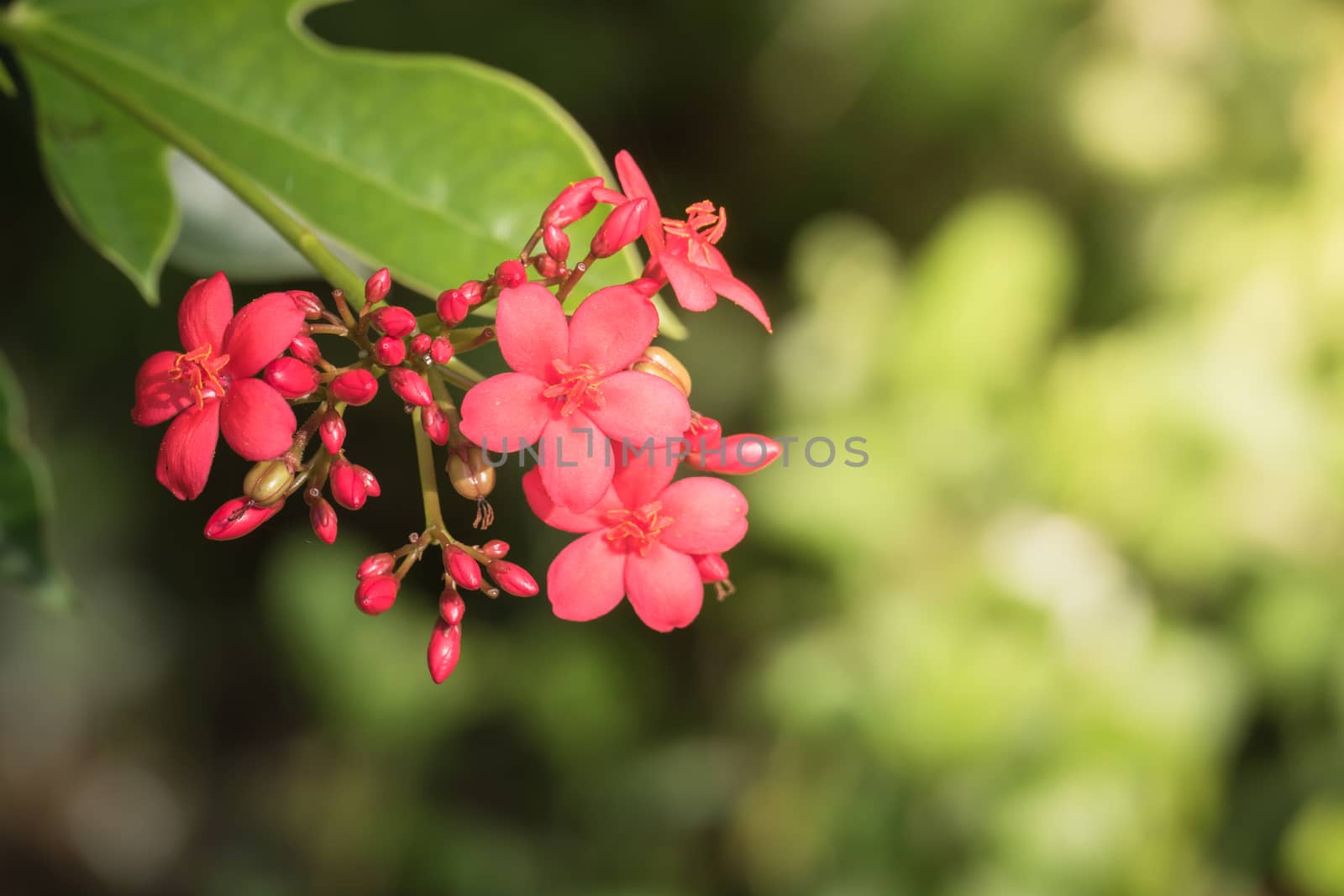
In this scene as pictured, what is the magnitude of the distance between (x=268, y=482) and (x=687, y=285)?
0.28 m

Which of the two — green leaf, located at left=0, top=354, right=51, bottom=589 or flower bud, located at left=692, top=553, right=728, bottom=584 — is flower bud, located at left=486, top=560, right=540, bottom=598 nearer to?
flower bud, located at left=692, top=553, right=728, bottom=584

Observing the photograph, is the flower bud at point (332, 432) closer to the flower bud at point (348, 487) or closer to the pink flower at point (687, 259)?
the flower bud at point (348, 487)

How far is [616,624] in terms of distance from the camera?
2.50 meters

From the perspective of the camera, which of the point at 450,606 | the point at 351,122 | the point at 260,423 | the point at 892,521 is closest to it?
the point at 260,423

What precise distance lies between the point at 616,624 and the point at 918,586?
0.70 m

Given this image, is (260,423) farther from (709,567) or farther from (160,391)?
(709,567)

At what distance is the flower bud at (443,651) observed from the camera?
0.72m

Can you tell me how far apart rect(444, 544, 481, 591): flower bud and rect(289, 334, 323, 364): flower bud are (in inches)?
5.9

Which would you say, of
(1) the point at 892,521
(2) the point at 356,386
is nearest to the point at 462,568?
(2) the point at 356,386

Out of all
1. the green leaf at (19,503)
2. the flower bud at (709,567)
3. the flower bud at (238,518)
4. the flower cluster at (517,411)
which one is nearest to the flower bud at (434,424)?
the flower cluster at (517,411)

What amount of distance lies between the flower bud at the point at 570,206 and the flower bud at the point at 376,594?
0.82ft

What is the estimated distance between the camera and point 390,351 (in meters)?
0.66

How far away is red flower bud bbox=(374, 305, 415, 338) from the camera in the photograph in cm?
67

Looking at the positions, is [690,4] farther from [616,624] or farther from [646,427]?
[646,427]
